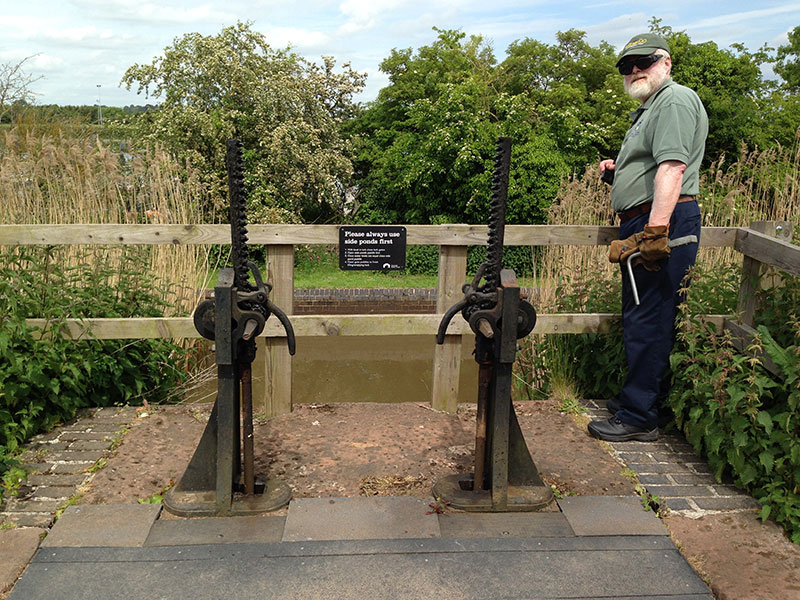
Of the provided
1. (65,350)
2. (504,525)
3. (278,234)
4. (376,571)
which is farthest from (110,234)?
(504,525)

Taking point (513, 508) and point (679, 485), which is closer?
point (513, 508)

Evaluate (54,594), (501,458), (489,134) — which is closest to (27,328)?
(54,594)

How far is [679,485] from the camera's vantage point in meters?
3.51

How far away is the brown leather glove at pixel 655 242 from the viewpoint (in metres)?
3.58

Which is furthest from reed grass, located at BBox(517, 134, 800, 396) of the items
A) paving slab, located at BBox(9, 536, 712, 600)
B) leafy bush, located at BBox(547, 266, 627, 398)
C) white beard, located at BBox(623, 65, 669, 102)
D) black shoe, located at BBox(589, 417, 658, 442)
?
paving slab, located at BBox(9, 536, 712, 600)

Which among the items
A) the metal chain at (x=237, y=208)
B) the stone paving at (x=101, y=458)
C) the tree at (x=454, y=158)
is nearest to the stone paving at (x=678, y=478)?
the stone paving at (x=101, y=458)

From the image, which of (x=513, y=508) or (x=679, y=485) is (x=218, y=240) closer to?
(x=513, y=508)

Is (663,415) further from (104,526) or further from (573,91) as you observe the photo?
(573,91)

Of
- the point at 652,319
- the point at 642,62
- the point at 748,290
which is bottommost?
the point at 652,319

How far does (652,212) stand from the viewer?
3.62 metres

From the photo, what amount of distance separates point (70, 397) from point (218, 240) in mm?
1262

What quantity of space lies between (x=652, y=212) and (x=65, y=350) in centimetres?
338

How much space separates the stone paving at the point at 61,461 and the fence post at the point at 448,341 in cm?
190

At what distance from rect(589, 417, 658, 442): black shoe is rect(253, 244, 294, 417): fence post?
1.86 m
